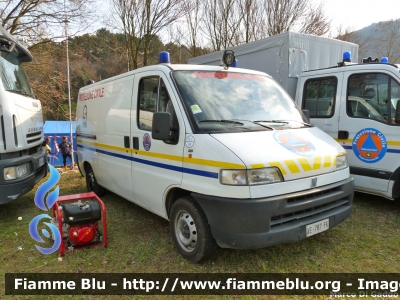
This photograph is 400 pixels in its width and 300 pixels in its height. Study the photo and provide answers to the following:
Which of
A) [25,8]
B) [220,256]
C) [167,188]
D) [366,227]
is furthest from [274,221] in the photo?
[25,8]

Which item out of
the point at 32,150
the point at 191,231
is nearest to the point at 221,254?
the point at 191,231

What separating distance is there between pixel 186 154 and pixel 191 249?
1079 mm

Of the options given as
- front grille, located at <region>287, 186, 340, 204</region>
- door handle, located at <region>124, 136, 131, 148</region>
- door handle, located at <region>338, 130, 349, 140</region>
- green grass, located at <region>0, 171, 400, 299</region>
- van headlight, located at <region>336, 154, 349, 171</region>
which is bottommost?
green grass, located at <region>0, 171, 400, 299</region>

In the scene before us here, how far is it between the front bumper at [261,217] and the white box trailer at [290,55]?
3.57 metres

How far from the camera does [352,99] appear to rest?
5270 millimetres

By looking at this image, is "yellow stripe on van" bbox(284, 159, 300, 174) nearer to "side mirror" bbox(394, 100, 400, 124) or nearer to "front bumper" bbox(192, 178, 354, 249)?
"front bumper" bbox(192, 178, 354, 249)

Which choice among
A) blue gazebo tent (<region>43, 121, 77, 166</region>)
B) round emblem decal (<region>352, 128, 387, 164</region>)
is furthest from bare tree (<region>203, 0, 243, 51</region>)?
round emblem decal (<region>352, 128, 387, 164</region>)

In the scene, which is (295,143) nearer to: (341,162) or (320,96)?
(341,162)

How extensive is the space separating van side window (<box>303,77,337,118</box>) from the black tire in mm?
4381

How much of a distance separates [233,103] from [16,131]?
323 centimetres

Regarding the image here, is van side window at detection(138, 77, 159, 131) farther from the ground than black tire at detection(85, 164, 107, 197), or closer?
farther from the ground

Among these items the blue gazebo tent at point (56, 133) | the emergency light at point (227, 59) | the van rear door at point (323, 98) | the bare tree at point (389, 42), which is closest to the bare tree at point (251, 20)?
the bare tree at point (389, 42)

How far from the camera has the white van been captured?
3027 mm

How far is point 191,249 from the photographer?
3.53 meters
